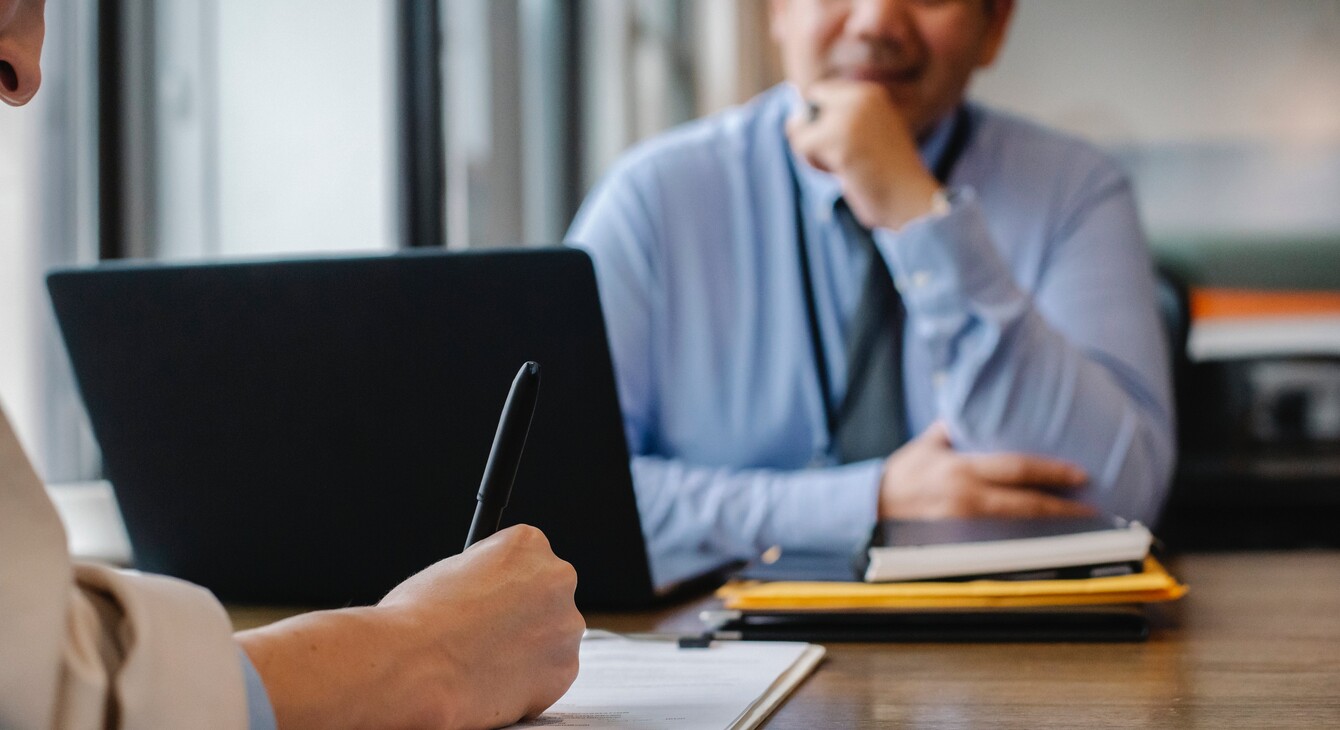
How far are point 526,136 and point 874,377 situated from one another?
146 centimetres

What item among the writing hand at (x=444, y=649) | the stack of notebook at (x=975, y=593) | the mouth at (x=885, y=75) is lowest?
the stack of notebook at (x=975, y=593)

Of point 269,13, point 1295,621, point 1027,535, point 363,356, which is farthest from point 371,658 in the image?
point 269,13

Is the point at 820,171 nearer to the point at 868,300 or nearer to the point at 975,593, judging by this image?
the point at 868,300

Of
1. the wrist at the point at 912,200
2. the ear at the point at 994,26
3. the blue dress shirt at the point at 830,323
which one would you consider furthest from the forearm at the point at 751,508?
the ear at the point at 994,26

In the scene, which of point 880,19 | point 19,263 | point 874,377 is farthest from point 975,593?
point 19,263

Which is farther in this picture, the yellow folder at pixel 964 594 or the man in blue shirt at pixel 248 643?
the yellow folder at pixel 964 594

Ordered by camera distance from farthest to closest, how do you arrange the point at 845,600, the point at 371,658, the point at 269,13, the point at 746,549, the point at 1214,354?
the point at 1214,354 < the point at 269,13 < the point at 746,549 < the point at 845,600 < the point at 371,658

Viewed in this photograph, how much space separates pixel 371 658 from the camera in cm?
49

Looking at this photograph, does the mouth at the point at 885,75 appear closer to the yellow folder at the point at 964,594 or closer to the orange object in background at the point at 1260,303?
the yellow folder at the point at 964,594

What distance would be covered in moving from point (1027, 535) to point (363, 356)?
45 cm

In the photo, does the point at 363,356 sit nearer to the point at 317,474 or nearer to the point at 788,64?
the point at 317,474

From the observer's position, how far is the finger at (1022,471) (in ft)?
3.83

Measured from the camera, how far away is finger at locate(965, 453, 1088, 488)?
117cm

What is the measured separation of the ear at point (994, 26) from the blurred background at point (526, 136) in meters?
0.91
